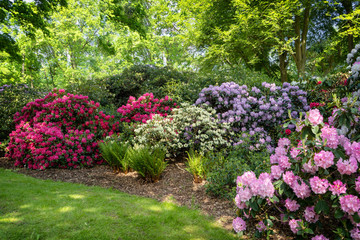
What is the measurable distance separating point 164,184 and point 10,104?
688 centimetres

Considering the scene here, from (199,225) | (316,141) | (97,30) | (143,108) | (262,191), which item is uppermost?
(97,30)

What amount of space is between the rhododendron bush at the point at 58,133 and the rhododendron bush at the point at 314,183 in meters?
4.88

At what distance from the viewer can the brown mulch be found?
3.61 meters

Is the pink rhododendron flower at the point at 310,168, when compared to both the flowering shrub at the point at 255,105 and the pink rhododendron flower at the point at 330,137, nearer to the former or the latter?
the pink rhododendron flower at the point at 330,137

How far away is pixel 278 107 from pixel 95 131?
5.40 metres

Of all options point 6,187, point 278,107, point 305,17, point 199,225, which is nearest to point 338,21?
point 305,17

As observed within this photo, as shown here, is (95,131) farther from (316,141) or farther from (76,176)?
(316,141)

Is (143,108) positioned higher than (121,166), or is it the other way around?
(143,108)

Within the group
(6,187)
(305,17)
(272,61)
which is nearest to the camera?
(6,187)

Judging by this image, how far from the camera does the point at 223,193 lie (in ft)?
12.8

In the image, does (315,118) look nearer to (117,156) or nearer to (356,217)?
(356,217)

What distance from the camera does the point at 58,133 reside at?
6105 mm

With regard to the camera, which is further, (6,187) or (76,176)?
(76,176)

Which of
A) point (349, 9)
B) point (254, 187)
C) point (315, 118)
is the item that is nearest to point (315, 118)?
point (315, 118)
